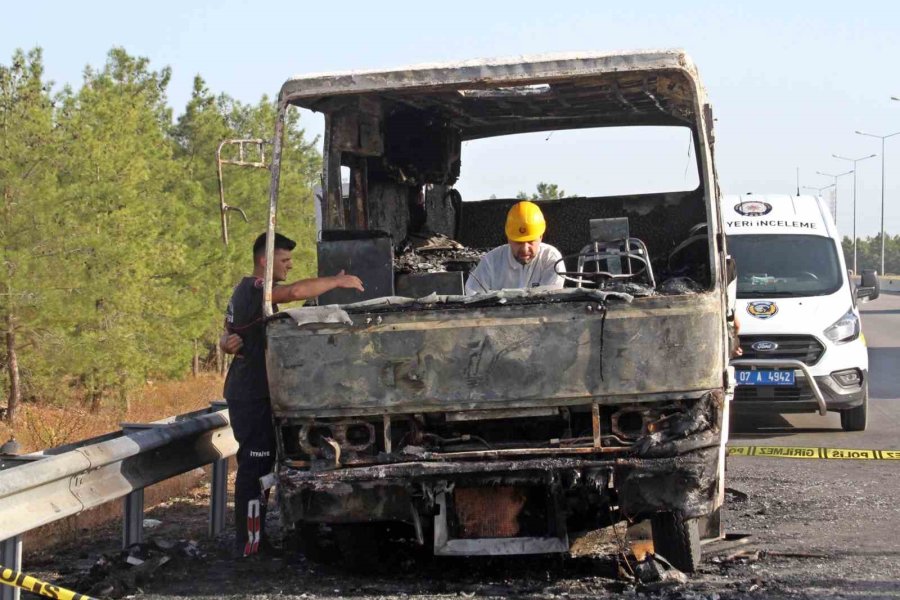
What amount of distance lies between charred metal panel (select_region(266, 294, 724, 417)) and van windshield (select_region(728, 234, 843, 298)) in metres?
7.04

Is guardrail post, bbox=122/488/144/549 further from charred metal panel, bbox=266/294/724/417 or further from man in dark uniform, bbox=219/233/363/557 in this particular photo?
charred metal panel, bbox=266/294/724/417

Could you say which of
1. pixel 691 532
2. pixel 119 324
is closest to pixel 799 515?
pixel 691 532

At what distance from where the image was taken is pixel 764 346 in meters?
12.4

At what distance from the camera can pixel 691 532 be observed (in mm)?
6363

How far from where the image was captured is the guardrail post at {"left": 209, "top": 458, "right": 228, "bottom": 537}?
25.8 feet

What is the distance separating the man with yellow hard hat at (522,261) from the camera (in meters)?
7.18

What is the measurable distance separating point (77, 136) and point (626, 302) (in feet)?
59.8

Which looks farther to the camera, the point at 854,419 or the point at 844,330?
the point at 854,419

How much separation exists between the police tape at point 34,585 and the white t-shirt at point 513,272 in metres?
2.96

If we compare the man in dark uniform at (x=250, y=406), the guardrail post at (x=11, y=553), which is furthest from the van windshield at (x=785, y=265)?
the guardrail post at (x=11, y=553)

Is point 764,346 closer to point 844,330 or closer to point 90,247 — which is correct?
point 844,330

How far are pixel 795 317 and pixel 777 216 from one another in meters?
1.43

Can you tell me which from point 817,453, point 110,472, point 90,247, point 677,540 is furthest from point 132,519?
point 90,247

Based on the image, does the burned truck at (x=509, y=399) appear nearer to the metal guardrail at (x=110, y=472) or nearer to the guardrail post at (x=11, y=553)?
the metal guardrail at (x=110, y=472)
